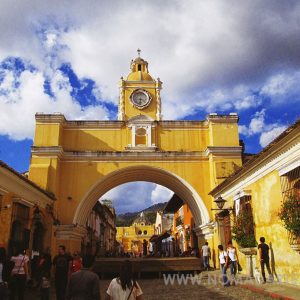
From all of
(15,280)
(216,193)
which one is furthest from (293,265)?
(216,193)

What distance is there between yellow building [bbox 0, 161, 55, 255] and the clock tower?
6322 mm

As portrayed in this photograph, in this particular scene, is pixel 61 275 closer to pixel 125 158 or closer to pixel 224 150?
pixel 125 158

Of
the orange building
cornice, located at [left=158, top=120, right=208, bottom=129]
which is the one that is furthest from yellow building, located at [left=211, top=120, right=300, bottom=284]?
the orange building

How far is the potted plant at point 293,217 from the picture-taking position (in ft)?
26.2

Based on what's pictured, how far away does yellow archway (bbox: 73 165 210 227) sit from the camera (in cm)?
1816

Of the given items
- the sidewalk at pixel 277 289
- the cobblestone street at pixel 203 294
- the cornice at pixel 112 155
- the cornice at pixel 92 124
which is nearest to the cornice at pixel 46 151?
the cornice at pixel 112 155

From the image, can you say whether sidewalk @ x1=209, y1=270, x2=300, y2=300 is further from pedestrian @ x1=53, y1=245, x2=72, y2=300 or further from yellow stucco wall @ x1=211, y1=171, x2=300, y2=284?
pedestrian @ x1=53, y1=245, x2=72, y2=300

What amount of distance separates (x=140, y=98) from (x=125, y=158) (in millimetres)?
3841

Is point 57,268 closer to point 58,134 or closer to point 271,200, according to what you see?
point 271,200

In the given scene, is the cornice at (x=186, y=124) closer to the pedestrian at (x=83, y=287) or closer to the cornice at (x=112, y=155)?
the cornice at (x=112, y=155)

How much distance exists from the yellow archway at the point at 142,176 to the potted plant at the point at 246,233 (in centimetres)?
543

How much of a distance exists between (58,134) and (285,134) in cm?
1238

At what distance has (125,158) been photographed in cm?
1858

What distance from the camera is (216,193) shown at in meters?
17.1
